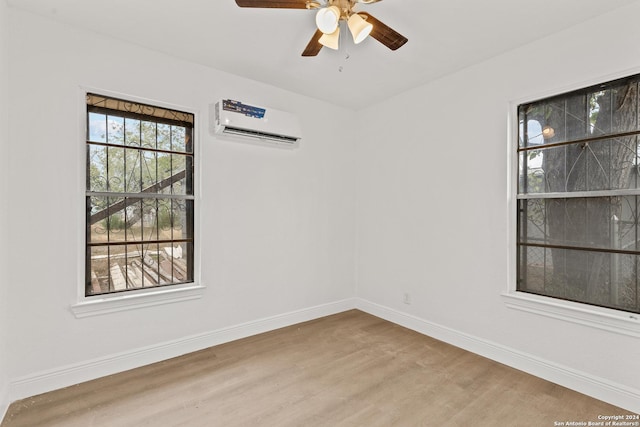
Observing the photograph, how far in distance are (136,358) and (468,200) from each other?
3.24 m

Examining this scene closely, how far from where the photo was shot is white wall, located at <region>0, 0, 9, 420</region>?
200cm

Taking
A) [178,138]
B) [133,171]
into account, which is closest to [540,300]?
[178,138]

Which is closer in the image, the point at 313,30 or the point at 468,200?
the point at 313,30

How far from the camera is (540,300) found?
2498 mm

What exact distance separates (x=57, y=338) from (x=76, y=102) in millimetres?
1760

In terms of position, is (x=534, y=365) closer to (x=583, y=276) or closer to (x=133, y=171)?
(x=583, y=276)

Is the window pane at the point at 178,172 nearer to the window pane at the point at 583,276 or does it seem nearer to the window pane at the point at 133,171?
the window pane at the point at 133,171

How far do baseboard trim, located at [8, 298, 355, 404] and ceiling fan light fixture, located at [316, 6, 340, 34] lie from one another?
2743 mm

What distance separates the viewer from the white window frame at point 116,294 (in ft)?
7.81

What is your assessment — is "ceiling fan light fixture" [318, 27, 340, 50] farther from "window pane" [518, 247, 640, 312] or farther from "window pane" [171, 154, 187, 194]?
"window pane" [518, 247, 640, 312]

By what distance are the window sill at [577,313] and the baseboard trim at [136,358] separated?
2169mm

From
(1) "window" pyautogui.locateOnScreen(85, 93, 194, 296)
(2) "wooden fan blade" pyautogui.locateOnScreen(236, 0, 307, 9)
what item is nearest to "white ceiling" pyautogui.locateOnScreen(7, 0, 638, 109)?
(2) "wooden fan blade" pyautogui.locateOnScreen(236, 0, 307, 9)

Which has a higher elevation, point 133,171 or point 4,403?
point 133,171

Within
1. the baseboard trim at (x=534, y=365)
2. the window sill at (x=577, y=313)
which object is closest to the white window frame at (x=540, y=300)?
the window sill at (x=577, y=313)
